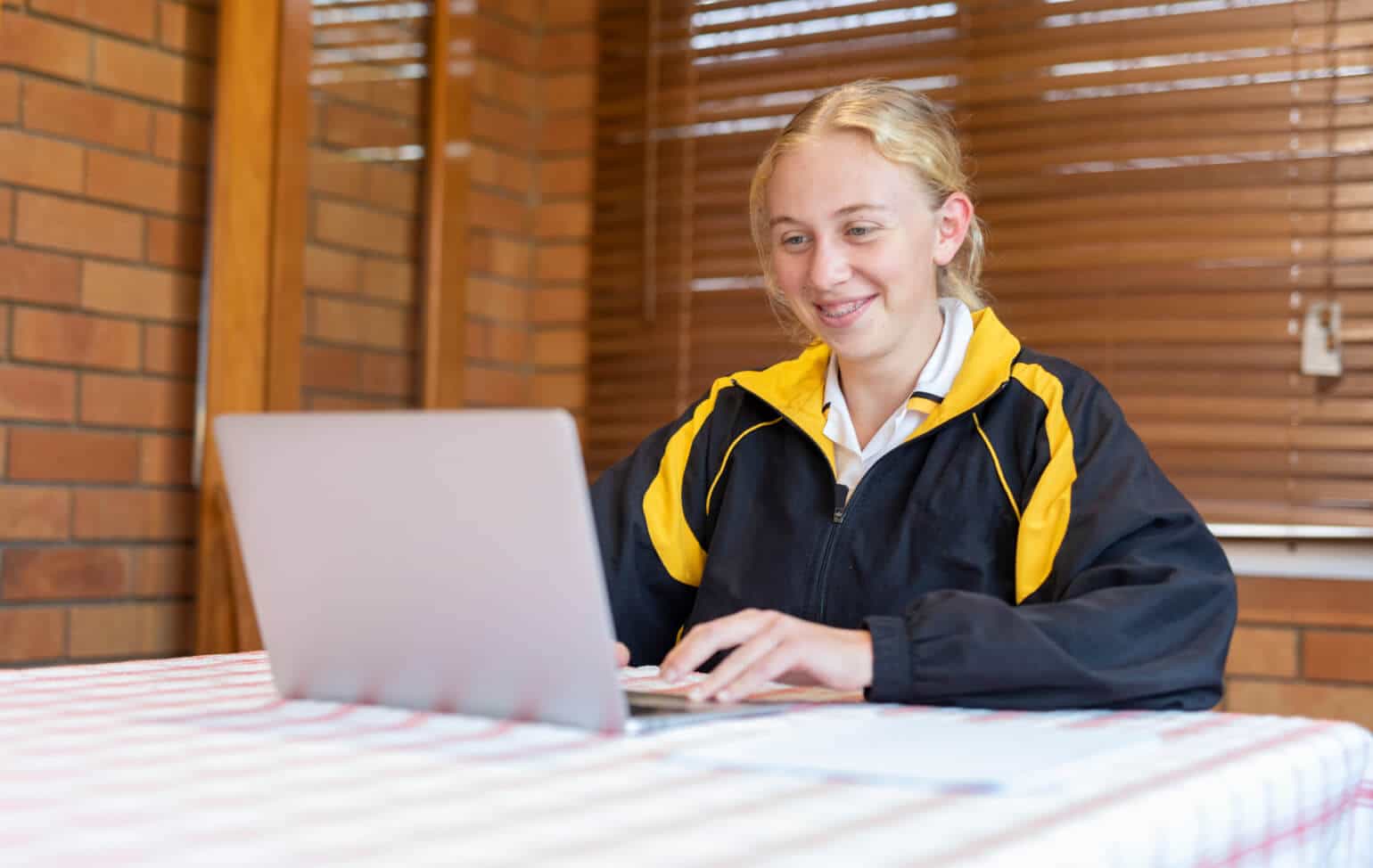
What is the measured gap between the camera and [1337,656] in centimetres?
237

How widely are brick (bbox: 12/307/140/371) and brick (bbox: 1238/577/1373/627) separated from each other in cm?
177

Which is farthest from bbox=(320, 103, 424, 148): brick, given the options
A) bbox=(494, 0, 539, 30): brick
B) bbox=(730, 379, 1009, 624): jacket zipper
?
bbox=(730, 379, 1009, 624): jacket zipper

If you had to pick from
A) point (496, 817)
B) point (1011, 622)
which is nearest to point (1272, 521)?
point (1011, 622)

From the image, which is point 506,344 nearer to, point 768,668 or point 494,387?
point 494,387

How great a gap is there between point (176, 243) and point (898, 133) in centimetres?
128

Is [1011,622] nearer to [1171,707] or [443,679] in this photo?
[1171,707]

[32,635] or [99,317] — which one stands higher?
[99,317]

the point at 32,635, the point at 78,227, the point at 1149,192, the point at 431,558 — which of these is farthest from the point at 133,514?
the point at 1149,192

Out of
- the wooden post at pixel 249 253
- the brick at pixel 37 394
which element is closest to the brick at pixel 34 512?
the brick at pixel 37 394

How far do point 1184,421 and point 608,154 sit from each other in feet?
4.18

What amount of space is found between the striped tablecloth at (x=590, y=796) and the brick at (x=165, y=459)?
1291 millimetres

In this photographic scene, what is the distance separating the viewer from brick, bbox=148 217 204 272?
2369 mm

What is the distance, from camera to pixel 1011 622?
3.64ft

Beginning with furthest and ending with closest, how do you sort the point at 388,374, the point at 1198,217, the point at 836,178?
the point at 388,374 → the point at 1198,217 → the point at 836,178
